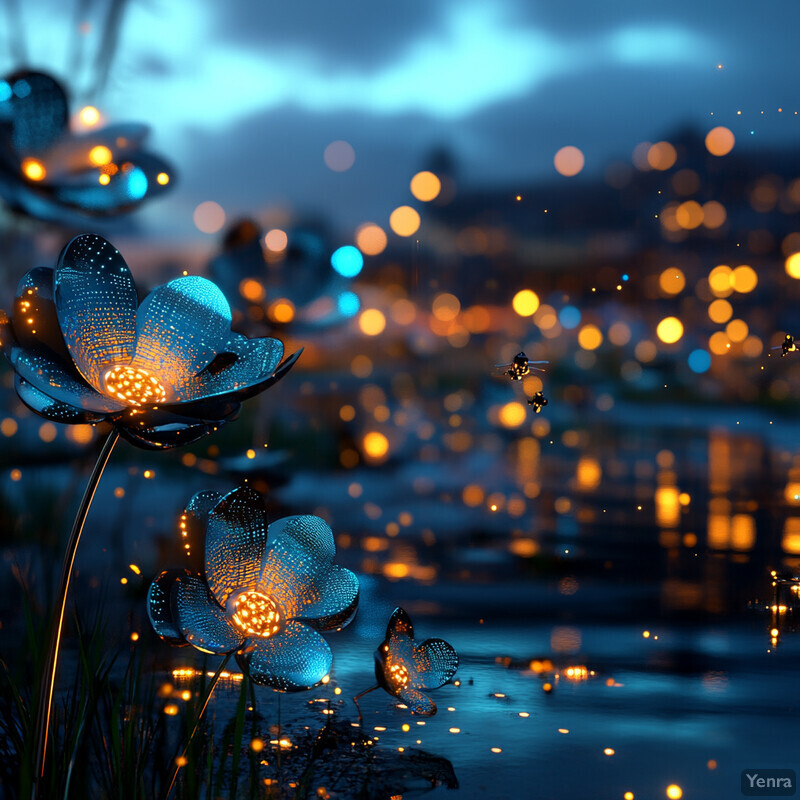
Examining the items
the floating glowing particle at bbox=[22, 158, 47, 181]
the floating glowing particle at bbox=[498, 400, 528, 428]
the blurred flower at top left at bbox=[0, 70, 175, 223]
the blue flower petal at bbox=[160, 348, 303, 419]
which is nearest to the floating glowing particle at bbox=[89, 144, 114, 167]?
the blurred flower at top left at bbox=[0, 70, 175, 223]

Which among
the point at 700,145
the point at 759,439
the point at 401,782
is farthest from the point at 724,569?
the point at 759,439

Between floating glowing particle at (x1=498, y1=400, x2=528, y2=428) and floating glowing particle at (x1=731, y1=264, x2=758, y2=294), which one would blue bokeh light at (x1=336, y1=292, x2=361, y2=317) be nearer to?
floating glowing particle at (x1=731, y1=264, x2=758, y2=294)

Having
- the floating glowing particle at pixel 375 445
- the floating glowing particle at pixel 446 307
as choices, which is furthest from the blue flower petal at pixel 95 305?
the floating glowing particle at pixel 375 445

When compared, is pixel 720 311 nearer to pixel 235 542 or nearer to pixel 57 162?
pixel 57 162

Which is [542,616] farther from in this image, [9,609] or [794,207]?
[794,207]

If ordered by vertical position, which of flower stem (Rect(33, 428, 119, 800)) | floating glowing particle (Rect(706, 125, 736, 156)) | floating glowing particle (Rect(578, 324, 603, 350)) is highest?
floating glowing particle (Rect(706, 125, 736, 156))
